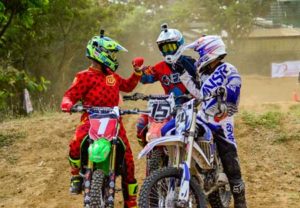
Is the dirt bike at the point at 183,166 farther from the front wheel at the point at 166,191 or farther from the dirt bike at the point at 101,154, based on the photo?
the dirt bike at the point at 101,154

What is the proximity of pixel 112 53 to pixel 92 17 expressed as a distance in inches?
756

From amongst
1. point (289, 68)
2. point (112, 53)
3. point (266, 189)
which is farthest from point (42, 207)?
point (289, 68)

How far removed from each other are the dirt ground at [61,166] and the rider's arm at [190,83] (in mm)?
1581

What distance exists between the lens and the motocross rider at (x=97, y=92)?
17.7ft

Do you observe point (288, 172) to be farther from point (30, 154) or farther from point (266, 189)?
point (30, 154)

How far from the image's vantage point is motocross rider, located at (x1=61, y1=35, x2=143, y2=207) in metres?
5.39

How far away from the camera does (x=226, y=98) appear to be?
5352mm

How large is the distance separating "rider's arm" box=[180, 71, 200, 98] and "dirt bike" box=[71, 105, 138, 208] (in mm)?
1187

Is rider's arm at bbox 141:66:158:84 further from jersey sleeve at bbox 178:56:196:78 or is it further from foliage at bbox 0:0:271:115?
foliage at bbox 0:0:271:115

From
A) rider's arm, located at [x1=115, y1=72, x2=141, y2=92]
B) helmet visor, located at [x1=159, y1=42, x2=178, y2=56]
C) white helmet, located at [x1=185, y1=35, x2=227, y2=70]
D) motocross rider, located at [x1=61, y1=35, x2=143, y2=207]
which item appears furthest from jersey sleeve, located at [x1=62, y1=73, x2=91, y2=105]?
white helmet, located at [x1=185, y1=35, x2=227, y2=70]

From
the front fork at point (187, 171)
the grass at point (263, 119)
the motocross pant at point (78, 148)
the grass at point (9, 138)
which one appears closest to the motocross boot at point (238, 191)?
the front fork at point (187, 171)

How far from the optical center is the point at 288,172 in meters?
7.69

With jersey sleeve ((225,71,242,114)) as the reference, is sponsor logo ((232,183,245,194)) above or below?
Answer: below

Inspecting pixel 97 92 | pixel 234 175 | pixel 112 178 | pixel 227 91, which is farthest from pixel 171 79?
pixel 112 178
